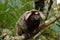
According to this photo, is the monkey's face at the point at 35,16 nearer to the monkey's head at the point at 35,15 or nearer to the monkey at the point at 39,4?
the monkey's head at the point at 35,15

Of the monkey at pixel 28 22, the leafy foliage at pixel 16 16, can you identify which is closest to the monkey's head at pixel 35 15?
the monkey at pixel 28 22

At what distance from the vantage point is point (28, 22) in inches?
78.8

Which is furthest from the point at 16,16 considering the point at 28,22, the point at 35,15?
the point at 35,15

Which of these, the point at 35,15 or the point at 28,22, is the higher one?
the point at 35,15

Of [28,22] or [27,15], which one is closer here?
[27,15]

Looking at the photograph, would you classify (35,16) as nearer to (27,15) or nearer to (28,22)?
(27,15)

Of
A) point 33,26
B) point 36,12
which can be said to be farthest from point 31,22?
point 36,12

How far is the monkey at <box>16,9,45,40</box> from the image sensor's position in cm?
181

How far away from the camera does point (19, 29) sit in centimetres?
217

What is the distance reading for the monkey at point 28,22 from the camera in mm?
1815

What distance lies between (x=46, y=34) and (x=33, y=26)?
0.53 feet

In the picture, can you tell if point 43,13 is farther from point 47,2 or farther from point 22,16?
point 22,16

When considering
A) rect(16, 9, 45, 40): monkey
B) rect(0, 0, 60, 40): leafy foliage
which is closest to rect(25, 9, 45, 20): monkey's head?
rect(16, 9, 45, 40): monkey

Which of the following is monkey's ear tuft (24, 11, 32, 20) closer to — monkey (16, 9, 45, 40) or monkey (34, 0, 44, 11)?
monkey (16, 9, 45, 40)
